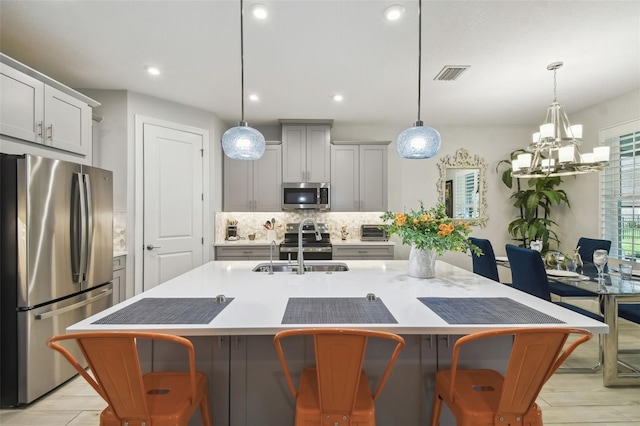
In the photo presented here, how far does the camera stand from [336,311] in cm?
144

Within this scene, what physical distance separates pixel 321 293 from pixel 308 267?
0.80 metres

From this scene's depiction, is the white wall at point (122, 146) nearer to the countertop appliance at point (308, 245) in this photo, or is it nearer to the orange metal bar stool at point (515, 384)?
the countertop appliance at point (308, 245)

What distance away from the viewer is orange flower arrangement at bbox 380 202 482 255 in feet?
6.45

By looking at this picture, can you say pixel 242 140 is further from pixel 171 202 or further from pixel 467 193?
pixel 467 193

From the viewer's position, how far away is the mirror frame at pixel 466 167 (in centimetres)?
491

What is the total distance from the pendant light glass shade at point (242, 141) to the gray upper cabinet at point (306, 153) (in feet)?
8.25

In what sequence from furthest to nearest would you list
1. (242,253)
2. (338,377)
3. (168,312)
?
1. (242,253)
2. (168,312)
3. (338,377)

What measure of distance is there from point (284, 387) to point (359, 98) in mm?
3232

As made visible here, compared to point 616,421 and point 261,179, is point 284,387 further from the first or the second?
point 261,179

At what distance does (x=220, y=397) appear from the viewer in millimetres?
1564

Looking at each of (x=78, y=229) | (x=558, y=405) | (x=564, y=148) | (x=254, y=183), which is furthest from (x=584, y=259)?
(x=78, y=229)

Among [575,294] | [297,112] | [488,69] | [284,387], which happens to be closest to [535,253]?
[575,294]

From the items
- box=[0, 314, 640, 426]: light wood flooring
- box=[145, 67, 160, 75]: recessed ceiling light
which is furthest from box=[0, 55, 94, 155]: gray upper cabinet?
box=[0, 314, 640, 426]: light wood flooring

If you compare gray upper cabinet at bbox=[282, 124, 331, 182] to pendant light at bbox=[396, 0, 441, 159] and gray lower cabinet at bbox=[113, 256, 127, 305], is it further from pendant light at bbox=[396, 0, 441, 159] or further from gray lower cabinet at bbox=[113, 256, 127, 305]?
pendant light at bbox=[396, 0, 441, 159]
